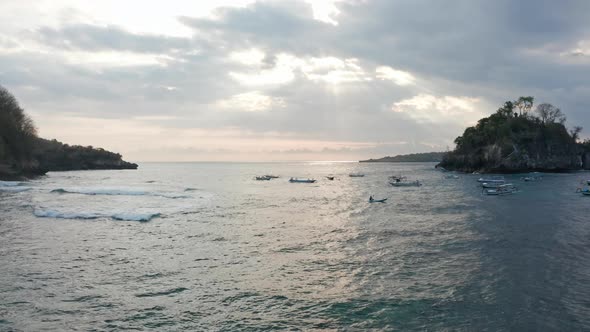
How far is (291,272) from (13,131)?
4335 inches

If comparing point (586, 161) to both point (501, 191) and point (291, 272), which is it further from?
point (291, 272)

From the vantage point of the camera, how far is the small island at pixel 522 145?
134125 mm

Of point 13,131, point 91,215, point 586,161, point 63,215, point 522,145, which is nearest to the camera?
point 63,215

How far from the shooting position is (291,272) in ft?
67.8

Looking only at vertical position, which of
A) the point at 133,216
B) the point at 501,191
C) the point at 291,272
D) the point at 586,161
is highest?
the point at 586,161

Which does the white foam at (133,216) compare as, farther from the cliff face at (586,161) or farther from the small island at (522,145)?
the cliff face at (586,161)

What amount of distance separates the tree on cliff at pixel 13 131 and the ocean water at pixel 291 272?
71.8 m

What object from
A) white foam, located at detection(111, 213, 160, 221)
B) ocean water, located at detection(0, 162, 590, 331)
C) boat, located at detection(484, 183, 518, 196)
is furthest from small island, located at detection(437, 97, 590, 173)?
white foam, located at detection(111, 213, 160, 221)

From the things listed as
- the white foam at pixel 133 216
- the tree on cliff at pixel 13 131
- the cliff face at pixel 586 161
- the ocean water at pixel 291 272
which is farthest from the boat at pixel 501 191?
the cliff face at pixel 586 161

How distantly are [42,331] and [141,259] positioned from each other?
32.9 ft

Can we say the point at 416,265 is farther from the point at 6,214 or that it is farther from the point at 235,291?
the point at 6,214

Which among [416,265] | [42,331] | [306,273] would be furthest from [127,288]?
[416,265]

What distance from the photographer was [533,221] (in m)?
38.3

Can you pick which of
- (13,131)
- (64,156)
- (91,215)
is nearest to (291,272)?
(91,215)
